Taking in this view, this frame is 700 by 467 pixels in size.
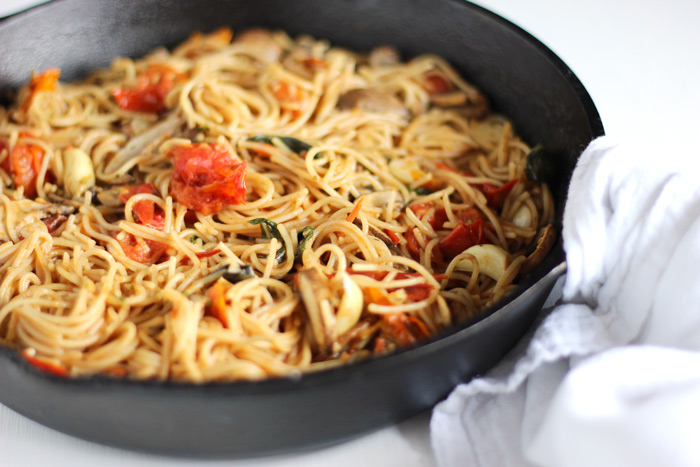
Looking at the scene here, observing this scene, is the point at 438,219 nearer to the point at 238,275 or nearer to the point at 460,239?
the point at 460,239

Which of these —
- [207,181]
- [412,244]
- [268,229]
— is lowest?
[412,244]

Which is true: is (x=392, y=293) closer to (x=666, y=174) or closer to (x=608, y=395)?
(x=608, y=395)

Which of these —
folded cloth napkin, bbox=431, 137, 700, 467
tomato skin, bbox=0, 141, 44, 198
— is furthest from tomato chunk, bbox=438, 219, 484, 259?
tomato skin, bbox=0, 141, 44, 198

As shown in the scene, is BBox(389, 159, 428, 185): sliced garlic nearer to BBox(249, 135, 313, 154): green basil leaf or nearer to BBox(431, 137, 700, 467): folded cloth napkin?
BBox(249, 135, 313, 154): green basil leaf

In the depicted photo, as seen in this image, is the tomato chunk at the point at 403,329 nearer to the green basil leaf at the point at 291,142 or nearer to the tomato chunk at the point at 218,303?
the tomato chunk at the point at 218,303

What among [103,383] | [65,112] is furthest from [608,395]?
A: [65,112]

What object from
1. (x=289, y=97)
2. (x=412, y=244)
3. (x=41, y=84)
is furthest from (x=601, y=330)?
(x=41, y=84)
